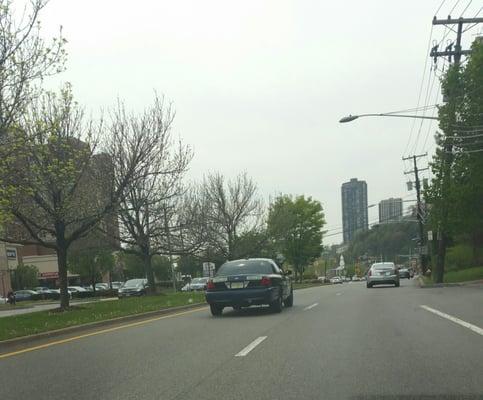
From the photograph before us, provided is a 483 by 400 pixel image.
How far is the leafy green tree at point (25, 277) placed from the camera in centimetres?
6894

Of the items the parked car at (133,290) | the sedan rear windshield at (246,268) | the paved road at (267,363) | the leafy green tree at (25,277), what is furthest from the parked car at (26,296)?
the paved road at (267,363)

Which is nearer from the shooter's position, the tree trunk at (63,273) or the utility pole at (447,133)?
the tree trunk at (63,273)

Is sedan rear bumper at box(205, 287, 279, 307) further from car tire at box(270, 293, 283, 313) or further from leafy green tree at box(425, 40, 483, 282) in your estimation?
leafy green tree at box(425, 40, 483, 282)

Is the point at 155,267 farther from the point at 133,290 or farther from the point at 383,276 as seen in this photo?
the point at 383,276

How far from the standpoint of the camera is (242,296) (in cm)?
1633

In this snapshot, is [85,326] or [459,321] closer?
[459,321]

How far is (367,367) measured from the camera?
Answer: 7.97m

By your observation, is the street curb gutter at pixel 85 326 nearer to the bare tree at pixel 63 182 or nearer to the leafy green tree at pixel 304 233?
the bare tree at pixel 63 182

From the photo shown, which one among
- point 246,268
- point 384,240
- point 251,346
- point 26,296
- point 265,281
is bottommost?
point 26,296

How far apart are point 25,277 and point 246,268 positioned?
58656 mm

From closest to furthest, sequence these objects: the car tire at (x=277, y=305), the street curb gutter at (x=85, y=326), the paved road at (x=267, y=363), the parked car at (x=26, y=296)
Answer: the paved road at (x=267, y=363) → the street curb gutter at (x=85, y=326) → the car tire at (x=277, y=305) → the parked car at (x=26, y=296)

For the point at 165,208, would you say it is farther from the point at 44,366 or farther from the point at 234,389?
the point at 234,389

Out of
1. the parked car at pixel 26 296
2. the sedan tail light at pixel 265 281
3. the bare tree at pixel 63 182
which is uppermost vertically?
the bare tree at pixel 63 182

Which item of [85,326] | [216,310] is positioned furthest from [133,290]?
[85,326]
